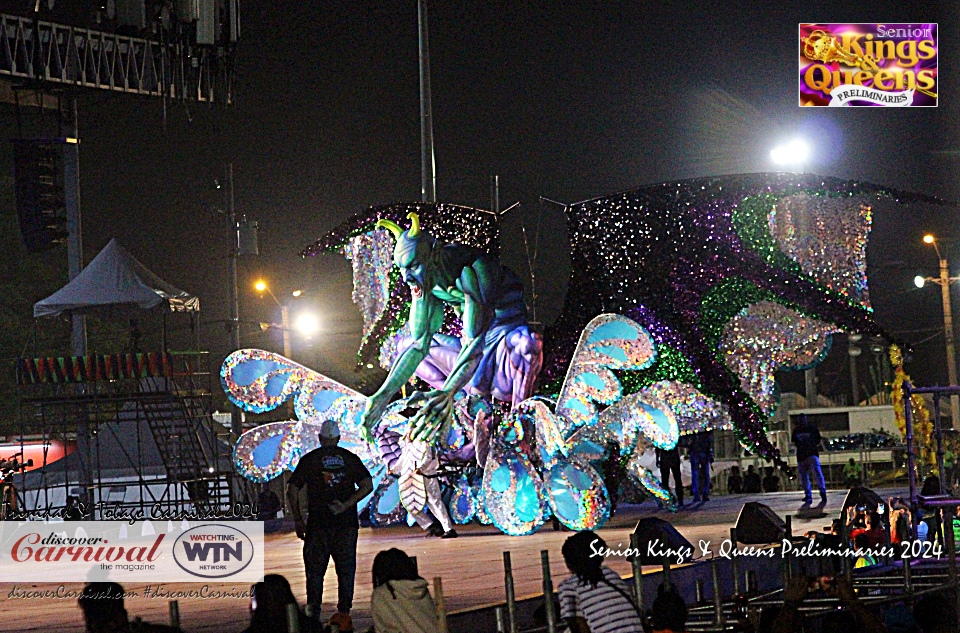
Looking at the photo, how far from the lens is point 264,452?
1758cm

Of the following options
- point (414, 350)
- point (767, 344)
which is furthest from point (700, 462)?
point (414, 350)

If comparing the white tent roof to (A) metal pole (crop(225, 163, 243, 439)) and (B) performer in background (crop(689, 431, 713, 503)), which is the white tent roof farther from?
(B) performer in background (crop(689, 431, 713, 503))

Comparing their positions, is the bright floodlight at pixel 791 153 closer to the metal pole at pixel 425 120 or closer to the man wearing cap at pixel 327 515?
the metal pole at pixel 425 120

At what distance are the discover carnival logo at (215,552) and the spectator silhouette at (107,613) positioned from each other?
6.07 m

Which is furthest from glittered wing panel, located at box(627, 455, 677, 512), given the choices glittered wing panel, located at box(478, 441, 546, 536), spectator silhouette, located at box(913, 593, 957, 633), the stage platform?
spectator silhouette, located at box(913, 593, 957, 633)

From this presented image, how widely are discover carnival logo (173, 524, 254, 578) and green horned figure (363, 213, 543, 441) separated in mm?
2976

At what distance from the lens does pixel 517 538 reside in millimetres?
15625

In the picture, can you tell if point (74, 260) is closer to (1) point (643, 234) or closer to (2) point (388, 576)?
(1) point (643, 234)

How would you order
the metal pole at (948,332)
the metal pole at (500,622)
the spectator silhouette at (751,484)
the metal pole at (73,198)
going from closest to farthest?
1. the metal pole at (500,622)
2. the spectator silhouette at (751,484)
3. the metal pole at (73,198)
4. the metal pole at (948,332)

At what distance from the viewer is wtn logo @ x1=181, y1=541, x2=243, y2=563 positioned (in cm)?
1264

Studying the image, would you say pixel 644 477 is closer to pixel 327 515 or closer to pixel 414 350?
pixel 414 350

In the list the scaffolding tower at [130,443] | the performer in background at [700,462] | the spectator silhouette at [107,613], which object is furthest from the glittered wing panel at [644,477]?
the spectator silhouette at [107,613]

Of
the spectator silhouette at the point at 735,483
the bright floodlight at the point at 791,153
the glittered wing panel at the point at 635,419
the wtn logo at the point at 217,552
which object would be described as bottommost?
the spectator silhouette at the point at 735,483

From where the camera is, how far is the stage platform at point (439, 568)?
9828 mm
